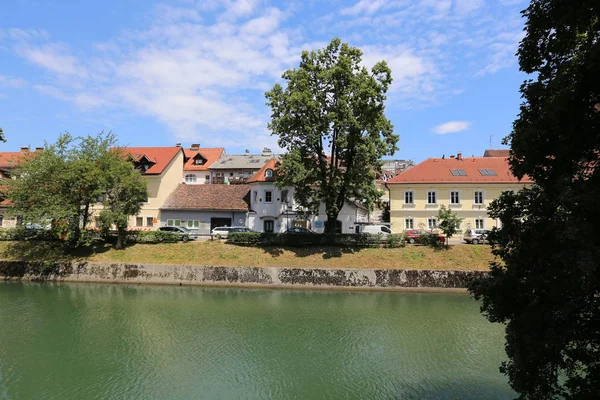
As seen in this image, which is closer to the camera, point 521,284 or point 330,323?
point 521,284

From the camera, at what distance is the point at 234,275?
3072 centimetres

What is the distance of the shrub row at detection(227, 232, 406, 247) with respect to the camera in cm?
3412

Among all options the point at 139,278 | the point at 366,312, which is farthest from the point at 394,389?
the point at 139,278

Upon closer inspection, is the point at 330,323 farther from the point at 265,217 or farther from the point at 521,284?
the point at 265,217

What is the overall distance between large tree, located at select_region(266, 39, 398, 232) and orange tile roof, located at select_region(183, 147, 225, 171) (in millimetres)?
35072

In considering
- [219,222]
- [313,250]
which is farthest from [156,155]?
[313,250]

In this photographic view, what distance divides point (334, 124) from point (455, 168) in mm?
19071

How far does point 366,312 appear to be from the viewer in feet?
77.3

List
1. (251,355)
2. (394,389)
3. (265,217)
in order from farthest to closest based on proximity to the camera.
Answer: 1. (265,217)
2. (251,355)
3. (394,389)

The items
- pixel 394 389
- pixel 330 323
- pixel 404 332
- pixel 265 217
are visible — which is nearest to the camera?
pixel 394 389

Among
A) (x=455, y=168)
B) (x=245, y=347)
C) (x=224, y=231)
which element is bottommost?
(x=245, y=347)

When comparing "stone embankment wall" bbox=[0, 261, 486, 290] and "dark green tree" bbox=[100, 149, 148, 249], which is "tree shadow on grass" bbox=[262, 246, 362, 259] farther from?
"dark green tree" bbox=[100, 149, 148, 249]

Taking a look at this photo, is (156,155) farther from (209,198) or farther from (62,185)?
(62,185)

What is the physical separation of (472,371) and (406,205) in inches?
1160
